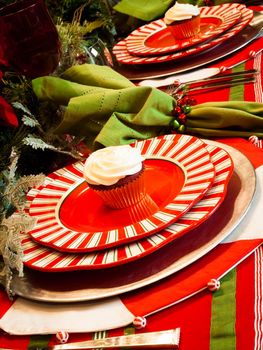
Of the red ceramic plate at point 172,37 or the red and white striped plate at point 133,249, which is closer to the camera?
the red and white striped plate at point 133,249

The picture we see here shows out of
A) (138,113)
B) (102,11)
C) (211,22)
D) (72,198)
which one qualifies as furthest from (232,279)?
(102,11)

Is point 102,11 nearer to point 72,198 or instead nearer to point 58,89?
point 58,89

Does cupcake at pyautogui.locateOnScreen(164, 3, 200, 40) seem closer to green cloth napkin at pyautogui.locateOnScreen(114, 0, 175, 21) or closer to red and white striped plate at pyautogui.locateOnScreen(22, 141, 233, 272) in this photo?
green cloth napkin at pyautogui.locateOnScreen(114, 0, 175, 21)

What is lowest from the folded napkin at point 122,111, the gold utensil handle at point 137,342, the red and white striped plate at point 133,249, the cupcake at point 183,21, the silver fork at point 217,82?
the gold utensil handle at point 137,342

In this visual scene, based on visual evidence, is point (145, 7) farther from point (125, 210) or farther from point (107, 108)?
point (125, 210)

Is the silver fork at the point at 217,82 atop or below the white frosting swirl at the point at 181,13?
below

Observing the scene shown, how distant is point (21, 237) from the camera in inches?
25.9

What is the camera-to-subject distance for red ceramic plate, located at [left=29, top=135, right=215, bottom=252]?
1.87 ft

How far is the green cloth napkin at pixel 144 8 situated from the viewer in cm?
141

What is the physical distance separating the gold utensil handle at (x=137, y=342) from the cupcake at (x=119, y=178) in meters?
0.19

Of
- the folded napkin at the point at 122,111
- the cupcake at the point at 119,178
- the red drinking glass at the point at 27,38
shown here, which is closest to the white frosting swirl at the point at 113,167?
the cupcake at the point at 119,178

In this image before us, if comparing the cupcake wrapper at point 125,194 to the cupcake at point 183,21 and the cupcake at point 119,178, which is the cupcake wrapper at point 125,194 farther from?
the cupcake at point 183,21

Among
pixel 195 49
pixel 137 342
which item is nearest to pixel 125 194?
pixel 137 342

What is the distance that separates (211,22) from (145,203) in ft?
2.24
